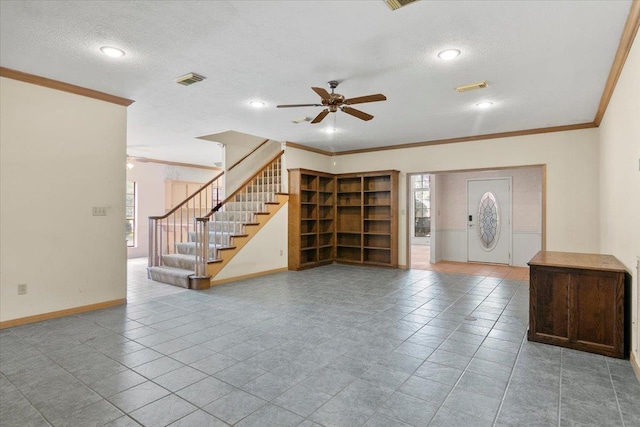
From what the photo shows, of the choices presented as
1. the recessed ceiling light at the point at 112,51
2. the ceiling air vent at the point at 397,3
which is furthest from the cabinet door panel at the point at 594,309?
the recessed ceiling light at the point at 112,51

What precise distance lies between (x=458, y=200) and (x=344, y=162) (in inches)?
122

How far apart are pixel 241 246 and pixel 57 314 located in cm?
288

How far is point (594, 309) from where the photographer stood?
3049 millimetres

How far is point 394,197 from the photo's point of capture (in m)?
7.62

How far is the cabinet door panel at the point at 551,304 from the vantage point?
10.4ft

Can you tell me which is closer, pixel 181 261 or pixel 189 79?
pixel 189 79

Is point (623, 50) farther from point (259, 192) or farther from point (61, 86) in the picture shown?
point (259, 192)

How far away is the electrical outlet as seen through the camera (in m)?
4.36

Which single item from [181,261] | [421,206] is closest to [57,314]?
[181,261]

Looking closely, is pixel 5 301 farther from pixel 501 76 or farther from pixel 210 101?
pixel 501 76

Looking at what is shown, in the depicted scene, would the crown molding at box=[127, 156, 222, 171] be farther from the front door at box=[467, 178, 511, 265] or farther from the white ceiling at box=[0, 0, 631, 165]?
the front door at box=[467, 178, 511, 265]

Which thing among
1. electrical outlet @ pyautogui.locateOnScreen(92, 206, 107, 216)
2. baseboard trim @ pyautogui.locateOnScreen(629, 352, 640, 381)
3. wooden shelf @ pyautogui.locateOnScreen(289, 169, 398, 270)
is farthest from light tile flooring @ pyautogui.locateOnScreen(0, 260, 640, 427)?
wooden shelf @ pyautogui.locateOnScreen(289, 169, 398, 270)

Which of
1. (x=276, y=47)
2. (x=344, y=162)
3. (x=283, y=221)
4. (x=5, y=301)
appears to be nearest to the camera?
(x=276, y=47)

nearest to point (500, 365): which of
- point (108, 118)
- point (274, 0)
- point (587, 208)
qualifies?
point (274, 0)
